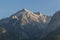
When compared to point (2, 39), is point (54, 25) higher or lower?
higher

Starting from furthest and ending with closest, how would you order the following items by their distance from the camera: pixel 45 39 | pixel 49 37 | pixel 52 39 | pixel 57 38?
1. pixel 45 39
2. pixel 49 37
3. pixel 52 39
4. pixel 57 38

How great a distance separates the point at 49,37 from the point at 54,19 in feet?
139

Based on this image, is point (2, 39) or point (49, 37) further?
point (49, 37)

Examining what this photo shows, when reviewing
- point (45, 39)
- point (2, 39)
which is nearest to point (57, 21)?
point (45, 39)

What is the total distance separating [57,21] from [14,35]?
34.2 m

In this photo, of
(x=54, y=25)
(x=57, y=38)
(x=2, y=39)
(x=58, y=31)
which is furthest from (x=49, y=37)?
(x=2, y=39)

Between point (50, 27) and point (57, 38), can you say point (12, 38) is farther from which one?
point (57, 38)

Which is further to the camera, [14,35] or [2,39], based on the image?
[14,35]

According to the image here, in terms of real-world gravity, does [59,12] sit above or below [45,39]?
above

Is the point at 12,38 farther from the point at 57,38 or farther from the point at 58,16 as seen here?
the point at 57,38

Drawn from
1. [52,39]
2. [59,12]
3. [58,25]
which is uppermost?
[59,12]

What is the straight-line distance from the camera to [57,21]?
641 feet

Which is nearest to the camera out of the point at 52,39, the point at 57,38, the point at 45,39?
the point at 57,38

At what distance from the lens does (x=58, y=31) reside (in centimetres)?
15938
